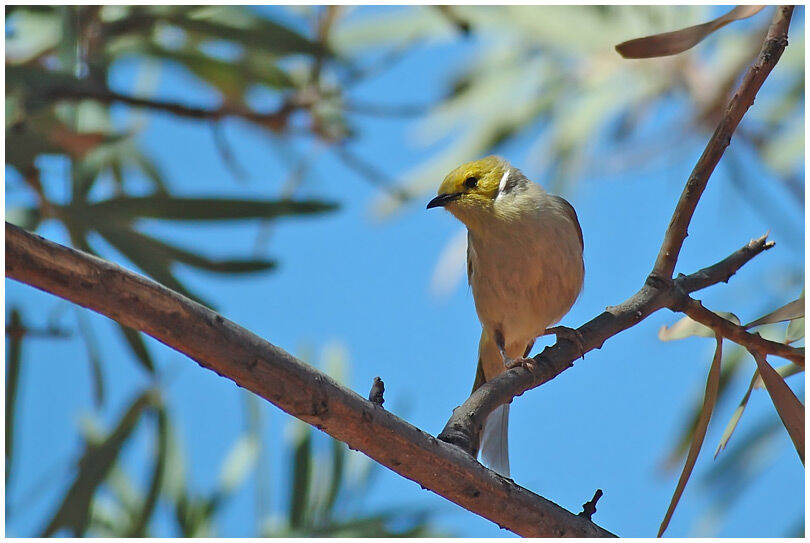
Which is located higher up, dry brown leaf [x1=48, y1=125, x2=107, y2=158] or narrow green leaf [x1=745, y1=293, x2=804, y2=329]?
dry brown leaf [x1=48, y1=125, x2=107, y2=158]

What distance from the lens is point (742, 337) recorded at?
186cm

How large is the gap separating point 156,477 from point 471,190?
1518mm

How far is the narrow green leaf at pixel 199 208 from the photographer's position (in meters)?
2.52

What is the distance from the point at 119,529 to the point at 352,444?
2.22 m

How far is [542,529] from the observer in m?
1.58

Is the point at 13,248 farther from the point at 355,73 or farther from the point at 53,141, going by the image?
the point at 355,73

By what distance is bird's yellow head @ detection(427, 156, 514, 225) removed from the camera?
9.46ft

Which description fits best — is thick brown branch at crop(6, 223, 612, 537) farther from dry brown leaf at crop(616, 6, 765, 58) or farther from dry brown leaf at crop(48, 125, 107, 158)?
dry brown leaf at crop(48, 125, 107, 158)

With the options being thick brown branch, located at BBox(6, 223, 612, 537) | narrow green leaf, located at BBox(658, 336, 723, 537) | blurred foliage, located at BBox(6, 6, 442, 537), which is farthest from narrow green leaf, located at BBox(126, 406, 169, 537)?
narrow green leaf, located at BBox(658, 336, 723, 537)

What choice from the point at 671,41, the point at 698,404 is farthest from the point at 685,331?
the point at 698,404

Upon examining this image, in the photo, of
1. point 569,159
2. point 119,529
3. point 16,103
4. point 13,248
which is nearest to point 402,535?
point 119,529

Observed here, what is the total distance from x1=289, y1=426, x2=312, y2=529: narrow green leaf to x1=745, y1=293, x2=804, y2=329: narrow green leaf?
189 centimetres

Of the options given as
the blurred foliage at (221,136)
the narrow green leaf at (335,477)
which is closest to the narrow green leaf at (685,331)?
the blurred foliage at (221,136)

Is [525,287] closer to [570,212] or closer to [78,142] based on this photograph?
[570,212]
